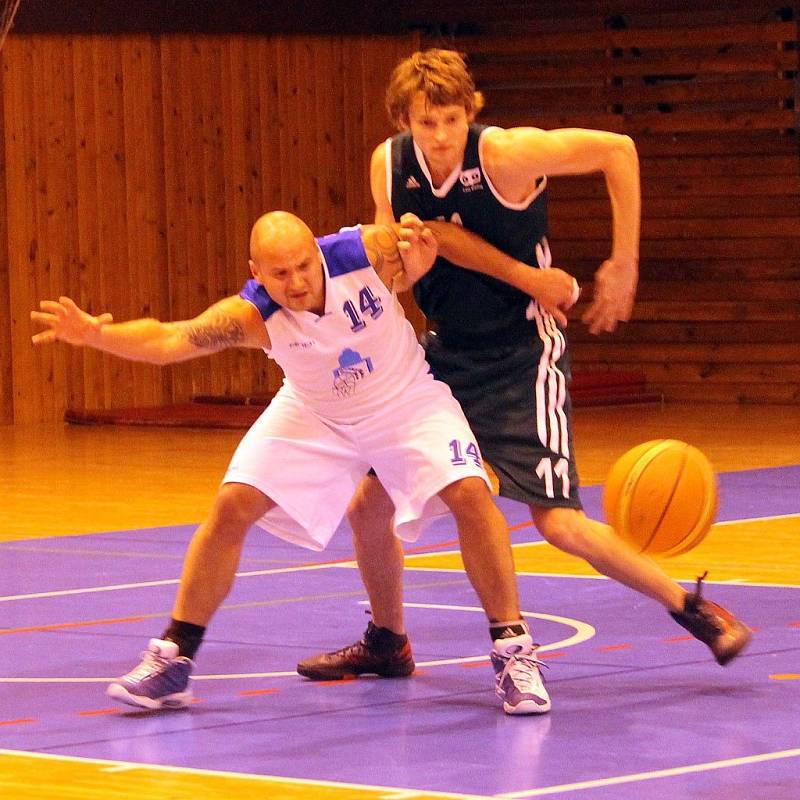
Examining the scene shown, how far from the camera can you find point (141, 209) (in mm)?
16641

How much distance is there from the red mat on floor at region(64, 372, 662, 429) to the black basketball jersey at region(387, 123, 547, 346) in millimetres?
8984

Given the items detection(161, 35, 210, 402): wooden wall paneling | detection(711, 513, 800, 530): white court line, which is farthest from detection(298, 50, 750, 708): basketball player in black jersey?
detection(161, 35, 210, 402): wooden wall paneling

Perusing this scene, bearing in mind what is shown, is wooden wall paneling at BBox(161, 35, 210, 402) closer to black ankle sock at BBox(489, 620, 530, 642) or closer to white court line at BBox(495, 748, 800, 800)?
black ankle sock at BBox(489, 620, 530, 642)

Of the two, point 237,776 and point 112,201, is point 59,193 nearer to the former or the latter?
point 112,201

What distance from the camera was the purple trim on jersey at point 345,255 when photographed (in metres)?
5.77

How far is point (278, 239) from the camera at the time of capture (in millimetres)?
5660

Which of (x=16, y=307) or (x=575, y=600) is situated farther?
(x=16, y=307)

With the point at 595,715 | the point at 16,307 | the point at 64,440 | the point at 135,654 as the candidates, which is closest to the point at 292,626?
the point at 135,654

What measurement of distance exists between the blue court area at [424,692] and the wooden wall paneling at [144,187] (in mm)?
8171

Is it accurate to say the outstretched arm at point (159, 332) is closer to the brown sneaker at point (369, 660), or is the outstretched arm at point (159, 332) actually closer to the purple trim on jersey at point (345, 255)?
the purple trim on jersey at point (345, 255)

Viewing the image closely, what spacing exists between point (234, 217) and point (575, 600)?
33.1 feet

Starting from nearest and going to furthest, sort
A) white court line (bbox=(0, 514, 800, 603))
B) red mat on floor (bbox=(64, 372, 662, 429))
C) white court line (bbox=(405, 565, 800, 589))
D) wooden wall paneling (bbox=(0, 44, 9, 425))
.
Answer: white court line (bbox=(405, 565, 800, 589)), white court line (bbox=(0, 514, 800, 603)), red mat on floor (bbox=(64, 372, 662, 429)), wooden wall paneling (bbox=(0, 44, 9, 425))

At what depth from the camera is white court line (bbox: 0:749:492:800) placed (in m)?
4.62

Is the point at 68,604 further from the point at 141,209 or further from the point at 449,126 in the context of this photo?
the point at 141,209
